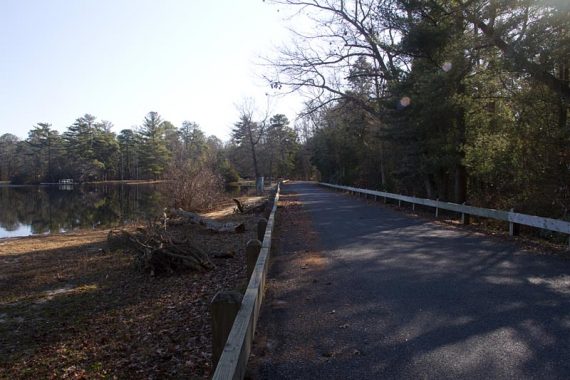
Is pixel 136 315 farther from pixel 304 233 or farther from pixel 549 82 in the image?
pixel 549 82

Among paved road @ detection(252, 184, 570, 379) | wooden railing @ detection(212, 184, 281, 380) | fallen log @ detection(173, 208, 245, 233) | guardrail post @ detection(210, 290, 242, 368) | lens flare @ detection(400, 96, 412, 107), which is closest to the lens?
wooden railing @ detection(212, 184, 281, 380)

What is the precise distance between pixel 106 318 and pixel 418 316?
502cm

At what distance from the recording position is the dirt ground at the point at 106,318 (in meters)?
5.66

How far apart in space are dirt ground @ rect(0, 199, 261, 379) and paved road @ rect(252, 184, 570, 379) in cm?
116

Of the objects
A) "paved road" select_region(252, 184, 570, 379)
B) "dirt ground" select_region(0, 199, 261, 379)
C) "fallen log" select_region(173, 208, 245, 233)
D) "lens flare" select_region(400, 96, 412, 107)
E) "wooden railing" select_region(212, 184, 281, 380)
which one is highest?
"lens flare" select_region(400, 96, 412, 107)

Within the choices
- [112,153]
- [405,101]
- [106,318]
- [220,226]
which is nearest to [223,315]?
[106,318]

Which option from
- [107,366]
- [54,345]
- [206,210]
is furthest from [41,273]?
[206,210]

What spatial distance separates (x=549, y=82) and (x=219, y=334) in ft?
40.0

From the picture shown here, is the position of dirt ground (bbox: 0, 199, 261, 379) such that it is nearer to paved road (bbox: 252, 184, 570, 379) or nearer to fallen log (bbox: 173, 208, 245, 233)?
paved road (bbox: 252, 184, 570, 379)

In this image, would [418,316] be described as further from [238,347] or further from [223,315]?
[238,347]

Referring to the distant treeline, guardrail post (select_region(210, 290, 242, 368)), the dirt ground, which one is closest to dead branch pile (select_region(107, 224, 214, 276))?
the dirt ground

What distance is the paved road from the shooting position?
14.2 ft

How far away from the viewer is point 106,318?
7777mm

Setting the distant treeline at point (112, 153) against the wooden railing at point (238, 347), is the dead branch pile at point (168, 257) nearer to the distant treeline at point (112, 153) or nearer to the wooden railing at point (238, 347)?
the wooden railing at point (238, 347)
